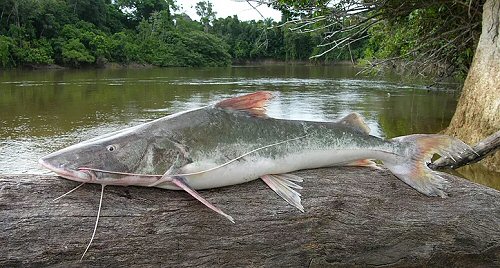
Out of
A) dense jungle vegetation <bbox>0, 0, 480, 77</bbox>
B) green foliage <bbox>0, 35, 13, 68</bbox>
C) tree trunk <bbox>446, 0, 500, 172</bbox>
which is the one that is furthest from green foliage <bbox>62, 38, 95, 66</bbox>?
tree trunk <bbox>446, 0, 500, 172</bbox>

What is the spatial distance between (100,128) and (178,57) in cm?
6039

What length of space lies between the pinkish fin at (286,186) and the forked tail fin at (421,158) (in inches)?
33.1

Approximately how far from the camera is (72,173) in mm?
2857

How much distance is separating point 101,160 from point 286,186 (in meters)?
1.25

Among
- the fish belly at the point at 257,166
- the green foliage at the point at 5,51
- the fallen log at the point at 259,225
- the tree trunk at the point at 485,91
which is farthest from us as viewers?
the green foliage at the point at 5,51

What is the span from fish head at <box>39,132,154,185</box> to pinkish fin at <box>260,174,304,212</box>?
0.88 m

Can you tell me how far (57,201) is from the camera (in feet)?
9.61

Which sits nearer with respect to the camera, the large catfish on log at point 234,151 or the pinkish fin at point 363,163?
the large catfish on log at point 234,151

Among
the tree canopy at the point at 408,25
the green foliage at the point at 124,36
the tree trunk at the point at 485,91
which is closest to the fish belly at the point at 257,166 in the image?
the tree trunk at the point at 485,91

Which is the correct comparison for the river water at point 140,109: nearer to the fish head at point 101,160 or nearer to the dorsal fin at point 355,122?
the dorsal fin at point 355,122

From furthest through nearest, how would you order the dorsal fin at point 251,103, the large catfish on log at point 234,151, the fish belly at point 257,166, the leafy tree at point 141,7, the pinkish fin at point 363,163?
the leafy tree at point 141,7, the pinkish fin at point 363,163, the dorsal fin at point 251,103, the fish belly at point 257,166, the large catfish on log at point 234,151

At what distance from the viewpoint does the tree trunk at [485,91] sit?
964 centimetres

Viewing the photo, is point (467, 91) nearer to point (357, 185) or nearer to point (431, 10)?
point (431, 10)

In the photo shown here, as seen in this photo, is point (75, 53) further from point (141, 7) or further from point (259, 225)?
point (259, 225)
